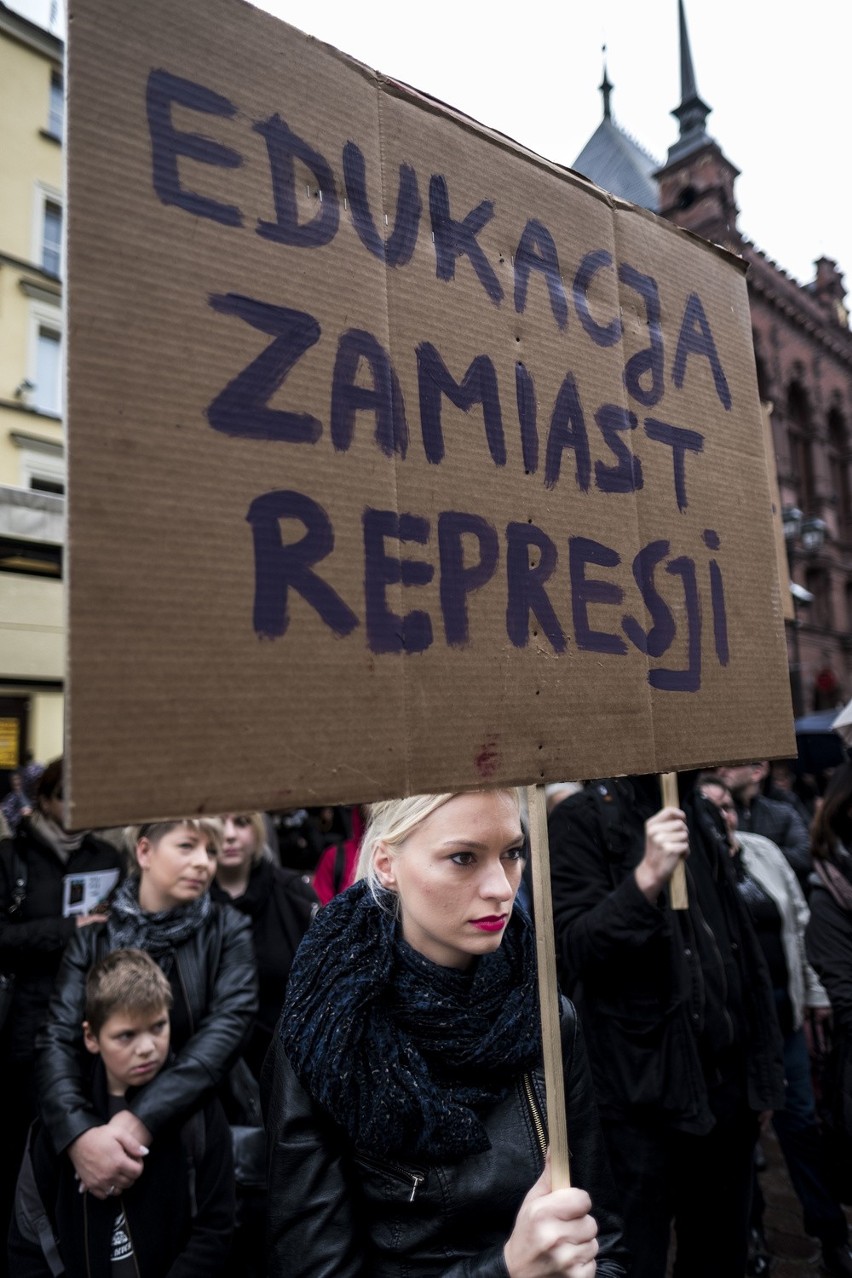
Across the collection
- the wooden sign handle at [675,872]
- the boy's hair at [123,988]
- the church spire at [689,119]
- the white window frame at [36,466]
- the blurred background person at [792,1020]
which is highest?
the church spire at [689,119]

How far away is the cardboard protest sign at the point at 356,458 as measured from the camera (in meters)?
0.95

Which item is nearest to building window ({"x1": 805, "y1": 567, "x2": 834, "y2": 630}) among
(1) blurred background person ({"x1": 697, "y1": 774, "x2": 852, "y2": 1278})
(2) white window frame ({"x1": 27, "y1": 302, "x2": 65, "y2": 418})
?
(2) white window frame ({"x1": 27, "y1": 302, "x2": 65, "y2": 418})

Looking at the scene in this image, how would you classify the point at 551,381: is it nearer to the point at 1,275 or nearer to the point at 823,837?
the point at 823,837

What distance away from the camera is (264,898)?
10.9 feet

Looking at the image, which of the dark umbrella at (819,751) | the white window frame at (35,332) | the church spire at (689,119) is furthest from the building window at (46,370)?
the church spire at (689,119)

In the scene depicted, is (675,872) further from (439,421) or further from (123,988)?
(439,421)

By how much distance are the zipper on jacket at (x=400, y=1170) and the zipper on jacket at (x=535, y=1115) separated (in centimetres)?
21

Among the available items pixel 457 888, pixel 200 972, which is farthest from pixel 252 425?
pixel 200 972

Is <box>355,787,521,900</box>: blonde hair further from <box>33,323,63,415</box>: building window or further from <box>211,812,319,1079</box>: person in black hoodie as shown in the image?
<box>33,323,63,415</box>: building window

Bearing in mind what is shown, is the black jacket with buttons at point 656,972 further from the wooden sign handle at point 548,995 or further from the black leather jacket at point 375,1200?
the wooden sign handle at point 548,995

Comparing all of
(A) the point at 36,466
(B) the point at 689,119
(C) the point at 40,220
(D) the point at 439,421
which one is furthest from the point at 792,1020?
(B) the point at 689,119

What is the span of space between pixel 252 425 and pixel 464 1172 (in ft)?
3.86

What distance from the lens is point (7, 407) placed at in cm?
1259

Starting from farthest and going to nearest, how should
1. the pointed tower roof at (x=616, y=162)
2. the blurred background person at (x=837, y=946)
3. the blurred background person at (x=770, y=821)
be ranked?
the pointed tower roof at (x=616, y=162)
the blurred background person at (x=770, y=821)
the blurred background person at (x=837, y=946)
